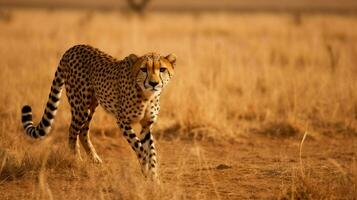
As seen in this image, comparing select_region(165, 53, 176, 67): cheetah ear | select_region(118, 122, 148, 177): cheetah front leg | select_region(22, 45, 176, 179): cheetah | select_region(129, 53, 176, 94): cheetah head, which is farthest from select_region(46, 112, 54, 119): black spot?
select_region(165, 53, 176, 67): cheetah ear

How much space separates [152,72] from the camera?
435cm

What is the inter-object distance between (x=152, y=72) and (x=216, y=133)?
6.51ft

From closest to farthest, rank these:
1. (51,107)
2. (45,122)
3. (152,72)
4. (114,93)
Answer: (152,72) → (114,93) → (45,122) → (51,107)

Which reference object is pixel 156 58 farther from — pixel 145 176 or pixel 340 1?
pixel 340 1

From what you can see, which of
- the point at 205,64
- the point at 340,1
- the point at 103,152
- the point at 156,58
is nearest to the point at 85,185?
the point at 156,58

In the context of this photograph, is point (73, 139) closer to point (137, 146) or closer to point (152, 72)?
point (137, 146)

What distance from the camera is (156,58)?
14.6 feet

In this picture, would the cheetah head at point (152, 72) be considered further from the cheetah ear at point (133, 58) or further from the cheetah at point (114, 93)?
the cheetah ear at point (133, 58)

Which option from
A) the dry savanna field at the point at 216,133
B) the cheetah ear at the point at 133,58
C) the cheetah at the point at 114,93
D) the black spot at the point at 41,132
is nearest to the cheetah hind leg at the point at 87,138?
the cheetah at the point at 114,93

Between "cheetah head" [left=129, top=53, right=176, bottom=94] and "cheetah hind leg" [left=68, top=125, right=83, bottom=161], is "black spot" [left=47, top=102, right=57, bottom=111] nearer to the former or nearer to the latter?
"cheetah hind leg" [left=68, top=125, right=83, bottom=161]

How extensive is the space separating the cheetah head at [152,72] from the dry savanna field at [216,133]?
0.52 m

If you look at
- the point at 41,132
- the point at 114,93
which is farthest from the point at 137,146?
the point at 41,132

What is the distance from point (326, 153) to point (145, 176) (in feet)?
6.29

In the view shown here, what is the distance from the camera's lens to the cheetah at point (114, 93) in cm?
446
